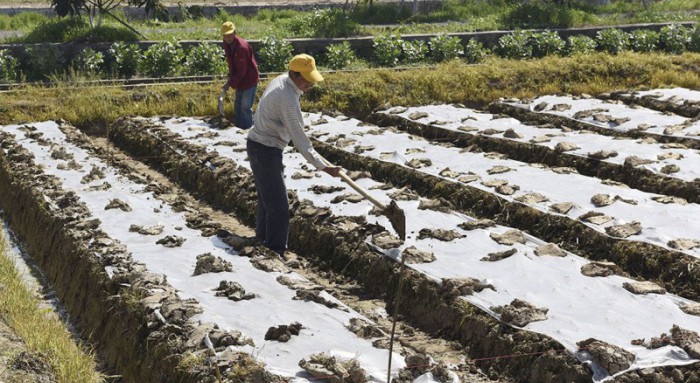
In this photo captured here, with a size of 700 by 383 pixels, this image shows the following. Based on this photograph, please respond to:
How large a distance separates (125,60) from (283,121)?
367 inches

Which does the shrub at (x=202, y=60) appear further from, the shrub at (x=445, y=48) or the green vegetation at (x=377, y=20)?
the shrub at (x=445, y=48)

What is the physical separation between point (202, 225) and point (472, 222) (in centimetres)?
216

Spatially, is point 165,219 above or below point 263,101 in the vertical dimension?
below

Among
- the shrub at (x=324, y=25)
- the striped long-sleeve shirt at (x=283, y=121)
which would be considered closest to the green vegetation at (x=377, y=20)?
the shrub at (x=324, y=25)

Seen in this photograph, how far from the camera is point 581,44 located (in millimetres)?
17766

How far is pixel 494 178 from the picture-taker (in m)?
9.64

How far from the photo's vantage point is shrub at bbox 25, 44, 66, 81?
637 inches

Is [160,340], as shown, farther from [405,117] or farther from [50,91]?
[50,91]

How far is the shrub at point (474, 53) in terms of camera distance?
17562 mm

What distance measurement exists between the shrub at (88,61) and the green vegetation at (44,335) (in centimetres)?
881

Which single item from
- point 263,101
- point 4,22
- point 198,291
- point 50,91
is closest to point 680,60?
point 50,91

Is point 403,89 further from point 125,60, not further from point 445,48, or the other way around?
point 125,60

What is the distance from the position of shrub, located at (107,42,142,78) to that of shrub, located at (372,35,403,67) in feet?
12.4

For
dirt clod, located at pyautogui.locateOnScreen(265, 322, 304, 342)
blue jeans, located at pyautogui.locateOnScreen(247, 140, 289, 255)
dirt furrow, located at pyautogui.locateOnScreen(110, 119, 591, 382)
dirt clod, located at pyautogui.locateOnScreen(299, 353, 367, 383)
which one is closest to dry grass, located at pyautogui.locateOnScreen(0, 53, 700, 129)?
dirt furrow, located at pyautogui.locateOnScreen(110, 119, 591, 382)
